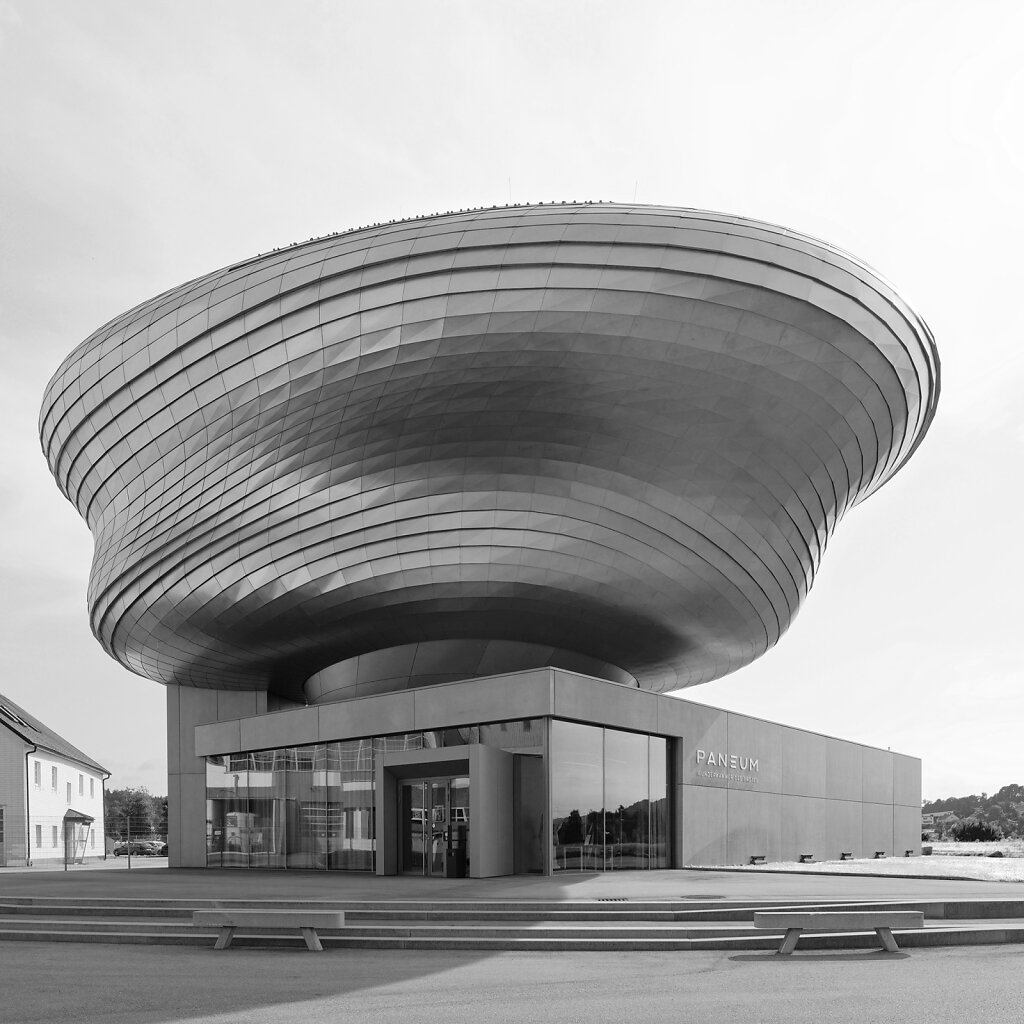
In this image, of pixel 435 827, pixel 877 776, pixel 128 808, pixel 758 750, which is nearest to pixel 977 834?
pixel 877 776

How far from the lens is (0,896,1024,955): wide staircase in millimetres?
13562

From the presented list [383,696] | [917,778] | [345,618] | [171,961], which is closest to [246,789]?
[345,618]

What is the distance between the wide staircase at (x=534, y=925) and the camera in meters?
13.6

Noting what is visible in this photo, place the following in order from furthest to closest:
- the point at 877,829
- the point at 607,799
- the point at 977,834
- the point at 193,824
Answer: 1. the point at 977,834
2. the point at 877,829
3. the point at 193,824
4. the point at 607,799

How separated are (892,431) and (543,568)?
12194 millimetres

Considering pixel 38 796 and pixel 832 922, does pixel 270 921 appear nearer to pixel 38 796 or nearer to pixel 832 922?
pixel 832 922

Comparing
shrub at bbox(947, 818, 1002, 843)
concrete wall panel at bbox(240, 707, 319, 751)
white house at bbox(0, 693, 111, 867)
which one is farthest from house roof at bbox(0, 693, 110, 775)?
A: shrub at bbox(947, 818, 1002, 843)

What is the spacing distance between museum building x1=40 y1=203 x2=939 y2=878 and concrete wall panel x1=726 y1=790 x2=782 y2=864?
0.49 feet

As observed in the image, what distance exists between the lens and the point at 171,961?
Answer: 12984 mm

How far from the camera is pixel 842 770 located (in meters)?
45.3

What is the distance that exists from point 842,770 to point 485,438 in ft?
70.5

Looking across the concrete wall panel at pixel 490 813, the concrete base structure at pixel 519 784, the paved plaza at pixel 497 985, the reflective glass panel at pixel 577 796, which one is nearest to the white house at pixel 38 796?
the concrete base structure at pixel 519 784

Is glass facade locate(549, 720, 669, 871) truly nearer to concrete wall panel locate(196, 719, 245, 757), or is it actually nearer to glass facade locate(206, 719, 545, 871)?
glass facade locate(206, 719, 545, 871)

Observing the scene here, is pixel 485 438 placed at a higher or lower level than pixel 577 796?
higher
